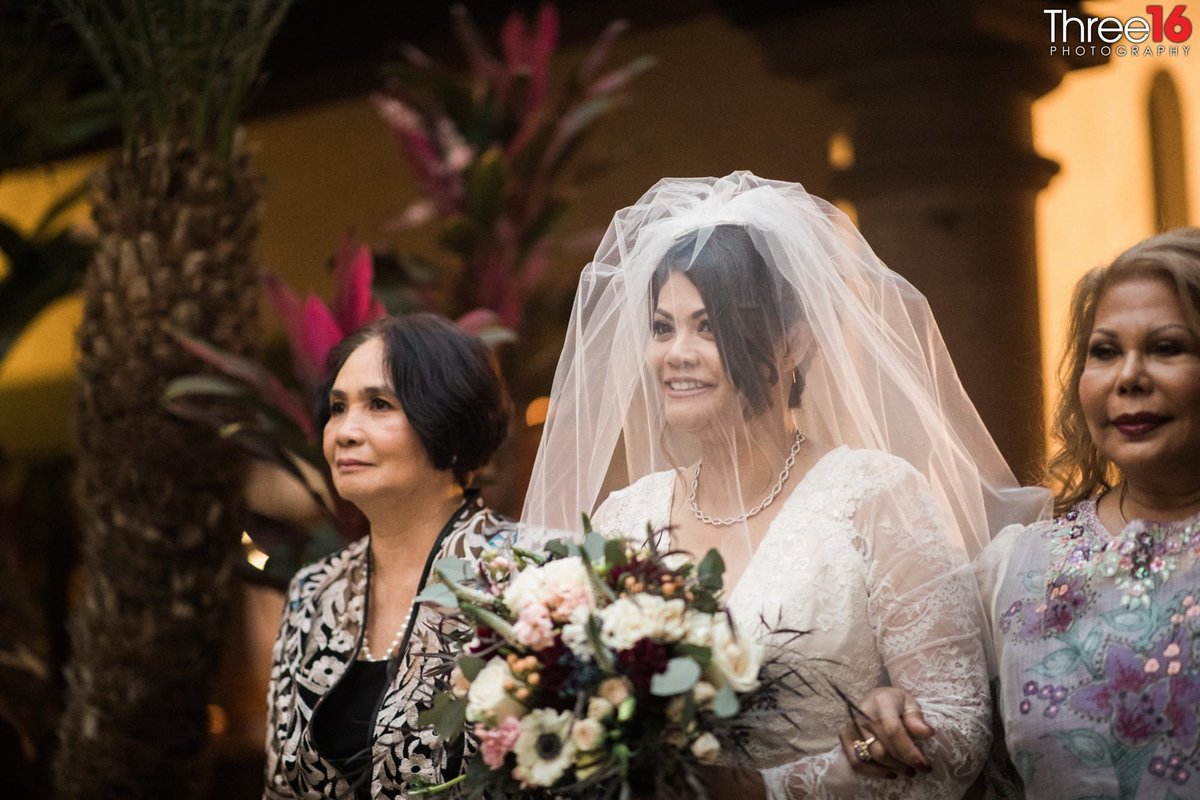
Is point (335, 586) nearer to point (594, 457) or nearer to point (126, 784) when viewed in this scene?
point (594, 457)

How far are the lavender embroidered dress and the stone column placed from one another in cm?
169

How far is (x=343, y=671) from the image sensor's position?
9.86ft

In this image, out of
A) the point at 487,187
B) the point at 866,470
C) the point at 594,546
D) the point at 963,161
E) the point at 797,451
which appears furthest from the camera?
the point at 487,187

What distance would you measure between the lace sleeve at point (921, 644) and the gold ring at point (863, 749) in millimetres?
74

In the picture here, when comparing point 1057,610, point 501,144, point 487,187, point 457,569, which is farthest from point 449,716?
point 501,144

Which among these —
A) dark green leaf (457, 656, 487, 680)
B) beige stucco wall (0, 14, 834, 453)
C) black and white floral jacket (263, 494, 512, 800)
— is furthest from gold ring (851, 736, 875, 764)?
beige stucco wall (0, 14, 834, 453)

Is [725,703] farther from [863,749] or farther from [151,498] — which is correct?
[151,498]

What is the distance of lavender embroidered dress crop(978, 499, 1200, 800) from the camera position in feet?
7.28

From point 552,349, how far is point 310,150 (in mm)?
2840

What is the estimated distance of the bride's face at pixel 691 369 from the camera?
255 cm

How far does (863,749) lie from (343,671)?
1.20 metres

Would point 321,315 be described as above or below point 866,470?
above

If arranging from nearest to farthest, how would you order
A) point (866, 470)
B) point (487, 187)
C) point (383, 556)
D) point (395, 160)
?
1. point (866, 470)
2. point (383, 556)
3. point (487, 187)
4. point (395, 160)

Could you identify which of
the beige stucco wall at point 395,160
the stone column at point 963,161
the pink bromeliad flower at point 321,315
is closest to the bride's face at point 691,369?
the pink bromeliad flower at point 321,315
